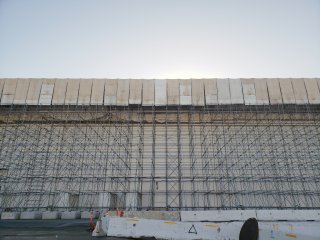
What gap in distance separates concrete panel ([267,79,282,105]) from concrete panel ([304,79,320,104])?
63.1 inches

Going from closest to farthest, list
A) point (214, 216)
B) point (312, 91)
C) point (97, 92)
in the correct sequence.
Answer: point (214, 216), point (312, 91), point (97, 92)

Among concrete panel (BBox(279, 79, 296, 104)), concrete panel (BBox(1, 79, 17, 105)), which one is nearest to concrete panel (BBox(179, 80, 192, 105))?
concrete panel (BBox(279, 79, 296, 104))

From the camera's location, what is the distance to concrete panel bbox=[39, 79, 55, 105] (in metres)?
15.5

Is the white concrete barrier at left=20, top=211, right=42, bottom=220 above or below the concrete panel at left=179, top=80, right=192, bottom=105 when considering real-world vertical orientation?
below

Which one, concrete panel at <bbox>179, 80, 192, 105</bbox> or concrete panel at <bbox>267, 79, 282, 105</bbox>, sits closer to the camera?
concrete panel at <bbox>267, 79, 282, 105</bbox>

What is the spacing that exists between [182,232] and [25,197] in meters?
11.2

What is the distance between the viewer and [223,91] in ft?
51.2

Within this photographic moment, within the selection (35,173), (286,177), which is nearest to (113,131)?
(35,173)

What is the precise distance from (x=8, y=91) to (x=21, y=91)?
0.77 metres

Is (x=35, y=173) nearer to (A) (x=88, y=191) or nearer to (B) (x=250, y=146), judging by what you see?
(A) (x=88, y=191)

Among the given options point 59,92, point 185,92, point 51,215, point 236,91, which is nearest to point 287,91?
point 236,91

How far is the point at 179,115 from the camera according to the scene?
52.5ft

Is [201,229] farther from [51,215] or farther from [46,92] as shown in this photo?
[46,92]

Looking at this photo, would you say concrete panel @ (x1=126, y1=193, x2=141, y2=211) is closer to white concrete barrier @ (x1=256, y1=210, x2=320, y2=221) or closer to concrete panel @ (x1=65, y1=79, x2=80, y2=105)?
concrete panel @ (x1=65, y1=79, x2=80, y2=105)
